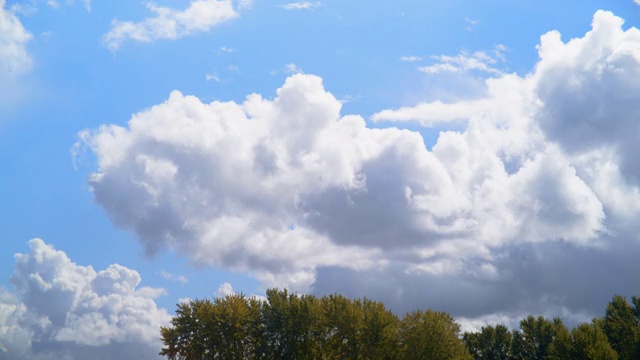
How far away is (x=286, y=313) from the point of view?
88.6 meters

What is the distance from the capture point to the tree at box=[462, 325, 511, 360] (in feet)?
341

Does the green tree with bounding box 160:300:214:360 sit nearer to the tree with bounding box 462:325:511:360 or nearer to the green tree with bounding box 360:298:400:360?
the green tree with bounding box 360:298:400:360

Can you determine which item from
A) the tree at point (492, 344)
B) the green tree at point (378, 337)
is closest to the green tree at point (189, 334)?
the green tree at point (378, 337)

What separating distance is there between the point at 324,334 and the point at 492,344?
3458 centimetres

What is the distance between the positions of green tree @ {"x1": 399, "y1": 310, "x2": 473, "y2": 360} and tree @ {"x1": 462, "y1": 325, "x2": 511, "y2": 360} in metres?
22.8

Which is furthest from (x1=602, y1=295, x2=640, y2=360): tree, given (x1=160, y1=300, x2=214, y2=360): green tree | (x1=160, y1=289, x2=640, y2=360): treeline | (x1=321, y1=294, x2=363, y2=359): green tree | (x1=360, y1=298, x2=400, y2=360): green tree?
(x1=160, y1=300, x2=214, y2=360): green tree

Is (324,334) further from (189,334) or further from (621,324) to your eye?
(621,324)

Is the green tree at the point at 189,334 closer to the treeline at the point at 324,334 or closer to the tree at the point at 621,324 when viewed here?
the treeline at the point at 324,334

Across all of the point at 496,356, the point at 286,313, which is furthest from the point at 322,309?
the point at 496,356

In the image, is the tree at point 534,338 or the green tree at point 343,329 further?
the tree at point 534,338

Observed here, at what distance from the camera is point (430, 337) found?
268 feet

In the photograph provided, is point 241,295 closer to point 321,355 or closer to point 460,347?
point 321,355

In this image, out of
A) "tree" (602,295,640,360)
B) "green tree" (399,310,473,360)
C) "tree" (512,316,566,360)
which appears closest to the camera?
"green tree" (399,310,473,360)

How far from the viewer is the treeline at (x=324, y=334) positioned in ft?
270
